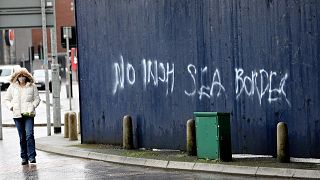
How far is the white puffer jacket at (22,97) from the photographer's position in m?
15.5

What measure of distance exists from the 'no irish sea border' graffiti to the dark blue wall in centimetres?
2

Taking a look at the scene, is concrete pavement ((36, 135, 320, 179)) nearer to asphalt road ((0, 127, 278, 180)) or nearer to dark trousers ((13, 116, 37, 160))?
asphalt road ((0, 127, 278, 180))

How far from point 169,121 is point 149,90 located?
0.79 m

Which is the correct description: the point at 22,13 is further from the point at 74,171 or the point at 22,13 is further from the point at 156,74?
the point at 74,171

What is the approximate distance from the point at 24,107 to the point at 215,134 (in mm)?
3694

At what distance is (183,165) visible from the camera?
13.8 metres

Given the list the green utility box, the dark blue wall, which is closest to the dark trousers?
the dark blue wall

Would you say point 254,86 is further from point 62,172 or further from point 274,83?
point 62,172

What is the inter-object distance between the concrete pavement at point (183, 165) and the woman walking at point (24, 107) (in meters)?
1.19

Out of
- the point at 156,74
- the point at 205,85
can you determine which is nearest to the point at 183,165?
the point at 205,85

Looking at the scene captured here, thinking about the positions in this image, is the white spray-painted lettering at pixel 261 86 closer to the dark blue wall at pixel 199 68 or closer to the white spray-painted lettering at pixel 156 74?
the dark blue wall at pixel 199 68

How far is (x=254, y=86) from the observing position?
47.2ft

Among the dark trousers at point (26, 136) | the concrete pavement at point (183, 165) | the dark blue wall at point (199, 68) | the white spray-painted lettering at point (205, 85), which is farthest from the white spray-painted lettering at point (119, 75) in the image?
the dark trousers at point (26, 136)

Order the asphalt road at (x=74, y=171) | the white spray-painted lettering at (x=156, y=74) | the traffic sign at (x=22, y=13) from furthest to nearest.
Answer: the traffic sign at (x=22, y=13)
the white spray-painted lettering at (x=156, y=74)
the asphalt road at (x=74, y=171)
